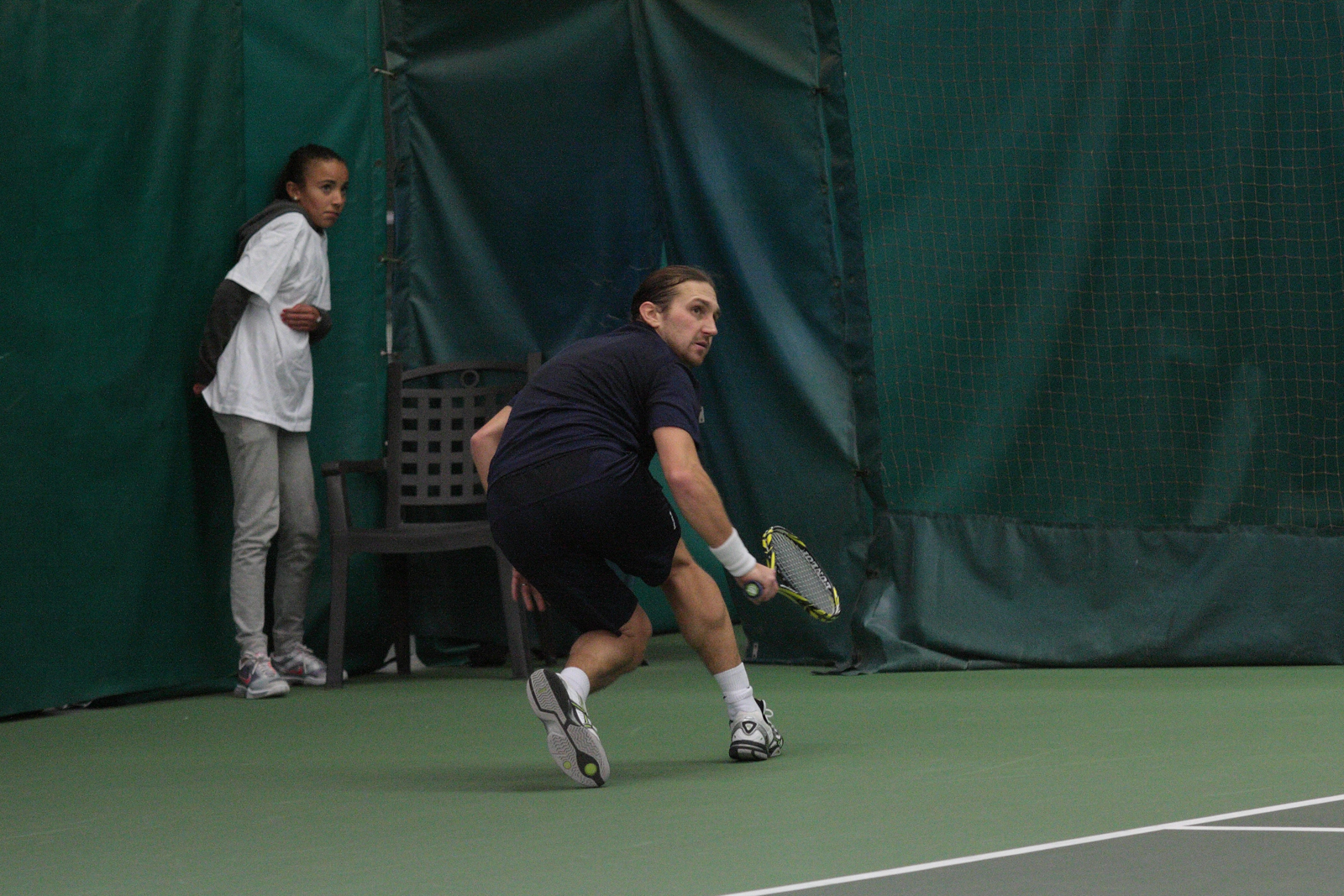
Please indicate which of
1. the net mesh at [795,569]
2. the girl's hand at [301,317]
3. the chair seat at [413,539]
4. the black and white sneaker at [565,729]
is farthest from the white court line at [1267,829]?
the girl's hand at [301,317]

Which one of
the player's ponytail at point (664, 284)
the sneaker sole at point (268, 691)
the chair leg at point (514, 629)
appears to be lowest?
the sneaker sole at point (268, 691)

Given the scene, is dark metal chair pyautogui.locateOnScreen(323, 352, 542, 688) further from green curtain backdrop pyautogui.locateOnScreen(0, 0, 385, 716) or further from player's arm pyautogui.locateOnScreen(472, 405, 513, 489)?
player's arm pyautogui.locateOnScreen(472, 405, 513, 489)

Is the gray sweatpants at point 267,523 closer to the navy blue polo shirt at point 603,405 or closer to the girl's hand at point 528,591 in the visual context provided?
the girl's hand at point 528,591

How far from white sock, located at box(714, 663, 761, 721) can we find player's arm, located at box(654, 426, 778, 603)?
0.42 metres

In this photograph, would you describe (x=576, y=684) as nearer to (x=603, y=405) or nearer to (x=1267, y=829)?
(x=603, y=405)

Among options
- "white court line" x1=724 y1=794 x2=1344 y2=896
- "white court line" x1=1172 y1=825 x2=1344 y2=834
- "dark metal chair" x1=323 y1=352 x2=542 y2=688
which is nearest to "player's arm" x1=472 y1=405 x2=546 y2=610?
"white court line" x1=724 y1=794 x2=1344 y2=896

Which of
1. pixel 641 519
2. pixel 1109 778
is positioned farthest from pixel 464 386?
pixel 1109 778

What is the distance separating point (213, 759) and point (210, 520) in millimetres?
1779

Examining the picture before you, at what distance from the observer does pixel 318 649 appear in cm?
694

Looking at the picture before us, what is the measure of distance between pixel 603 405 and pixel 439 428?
2841 mm

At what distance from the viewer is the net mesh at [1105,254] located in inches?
245

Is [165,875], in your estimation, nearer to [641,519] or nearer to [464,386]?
[641,519]

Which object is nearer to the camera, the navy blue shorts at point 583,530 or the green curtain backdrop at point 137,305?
the navy blue shorts at point 583,530

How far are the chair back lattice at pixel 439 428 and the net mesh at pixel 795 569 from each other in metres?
2.58
